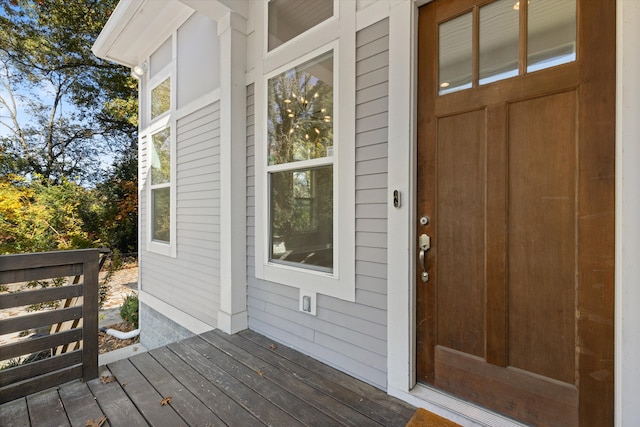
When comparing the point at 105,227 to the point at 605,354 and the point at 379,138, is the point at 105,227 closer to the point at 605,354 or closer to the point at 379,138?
the point at 379,138

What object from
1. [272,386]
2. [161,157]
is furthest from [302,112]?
[161,157]

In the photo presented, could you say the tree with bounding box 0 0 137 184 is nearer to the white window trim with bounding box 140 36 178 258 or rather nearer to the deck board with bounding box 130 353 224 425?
the white window trim with bounding box 140 36 178 258

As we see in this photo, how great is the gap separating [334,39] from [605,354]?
2353 mm

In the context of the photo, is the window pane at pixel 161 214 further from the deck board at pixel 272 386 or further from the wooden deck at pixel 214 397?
the deck board at pixel 272 386

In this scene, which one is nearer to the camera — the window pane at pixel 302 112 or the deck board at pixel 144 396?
the deck board at pixel 144 396

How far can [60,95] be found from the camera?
30.2 feet

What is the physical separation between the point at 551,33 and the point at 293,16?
6.26ft

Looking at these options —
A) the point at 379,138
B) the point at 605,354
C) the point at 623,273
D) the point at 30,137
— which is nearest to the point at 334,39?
the point at 379,138

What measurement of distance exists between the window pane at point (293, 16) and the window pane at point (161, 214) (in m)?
2.69

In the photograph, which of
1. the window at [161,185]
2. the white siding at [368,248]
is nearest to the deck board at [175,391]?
the white siding at [368,248]

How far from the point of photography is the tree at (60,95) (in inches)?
321

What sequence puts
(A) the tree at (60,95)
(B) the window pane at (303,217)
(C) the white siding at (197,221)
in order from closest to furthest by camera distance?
(B) the window pane at (303,217) → (C) the white siding at (197,221) → (A) the tree at (60,95)

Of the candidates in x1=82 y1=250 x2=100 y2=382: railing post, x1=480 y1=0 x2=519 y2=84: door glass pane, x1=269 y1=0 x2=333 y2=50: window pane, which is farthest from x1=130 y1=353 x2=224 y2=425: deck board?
x1=269 y1=0 x2=333 y2=50: window pane

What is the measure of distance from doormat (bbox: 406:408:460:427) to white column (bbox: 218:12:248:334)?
1.75 metres
